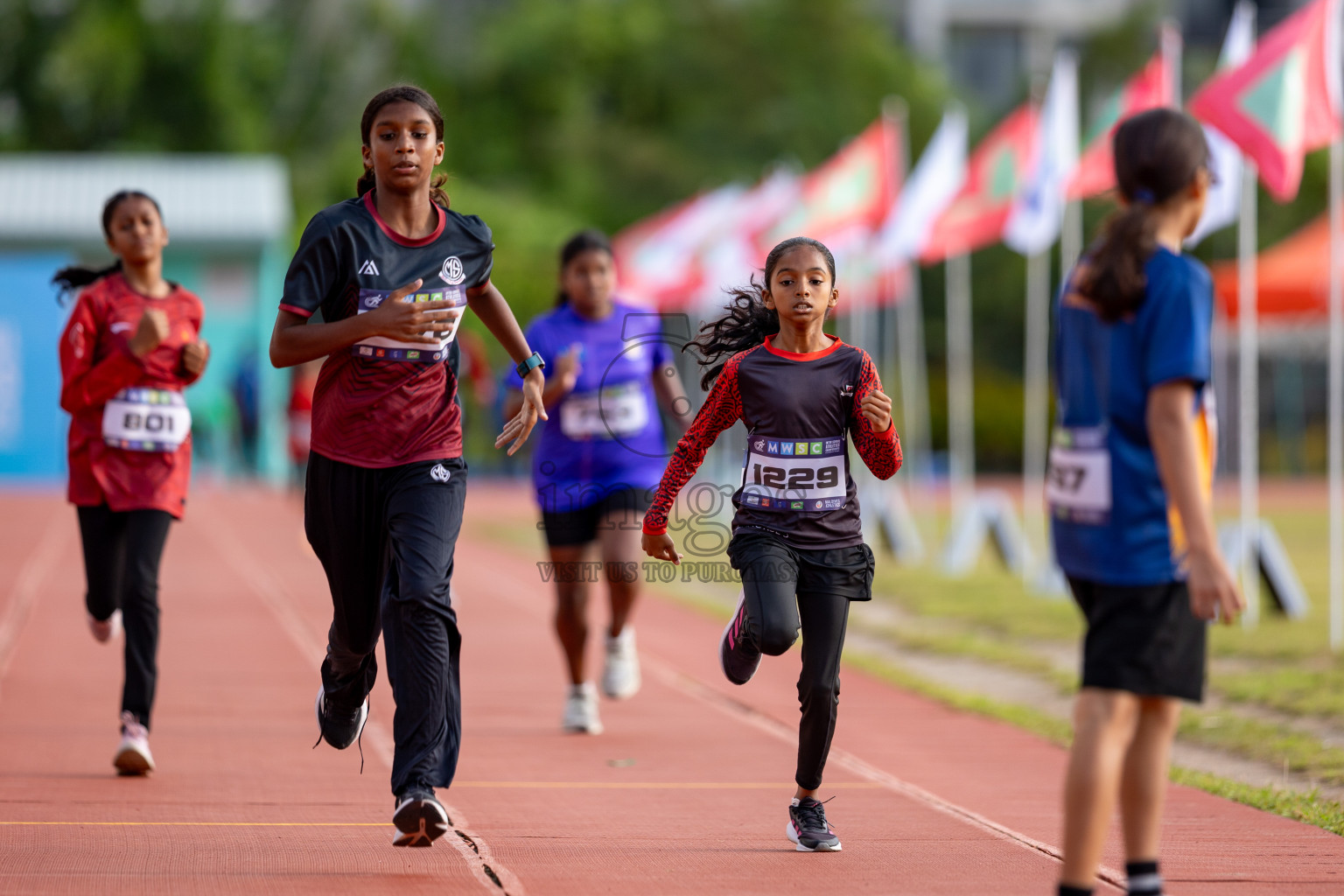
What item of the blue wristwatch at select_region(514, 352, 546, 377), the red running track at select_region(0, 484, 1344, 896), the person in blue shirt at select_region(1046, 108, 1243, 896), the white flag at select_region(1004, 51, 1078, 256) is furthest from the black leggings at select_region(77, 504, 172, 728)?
the white flag at select_region(1004, 51, 1078, 256)

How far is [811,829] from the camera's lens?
5.39 meters

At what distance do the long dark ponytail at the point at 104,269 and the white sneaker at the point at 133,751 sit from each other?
5.70ft

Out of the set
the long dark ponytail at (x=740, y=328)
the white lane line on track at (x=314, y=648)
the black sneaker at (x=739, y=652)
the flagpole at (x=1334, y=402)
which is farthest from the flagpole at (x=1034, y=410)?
the black sneaker at (x=739, y=652)

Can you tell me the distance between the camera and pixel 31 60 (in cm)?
4709

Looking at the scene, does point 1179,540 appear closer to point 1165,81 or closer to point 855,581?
point 855,581

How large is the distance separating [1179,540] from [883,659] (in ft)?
24.1

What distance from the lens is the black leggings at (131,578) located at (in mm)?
6547

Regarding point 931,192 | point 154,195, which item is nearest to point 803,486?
point 931,192

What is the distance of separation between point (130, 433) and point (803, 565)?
2.81 m

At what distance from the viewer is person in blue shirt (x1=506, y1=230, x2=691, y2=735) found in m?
7.86

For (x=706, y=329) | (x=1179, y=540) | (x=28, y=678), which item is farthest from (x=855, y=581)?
(x=28, y=678)

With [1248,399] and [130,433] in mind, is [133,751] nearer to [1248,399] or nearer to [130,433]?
[130,433]

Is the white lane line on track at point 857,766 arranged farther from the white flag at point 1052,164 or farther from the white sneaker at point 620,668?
the white flag at point 1052,164

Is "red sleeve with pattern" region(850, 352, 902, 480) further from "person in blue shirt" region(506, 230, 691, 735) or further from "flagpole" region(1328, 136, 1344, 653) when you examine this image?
"flagpole" region(1328, 136, 1344, 653)
